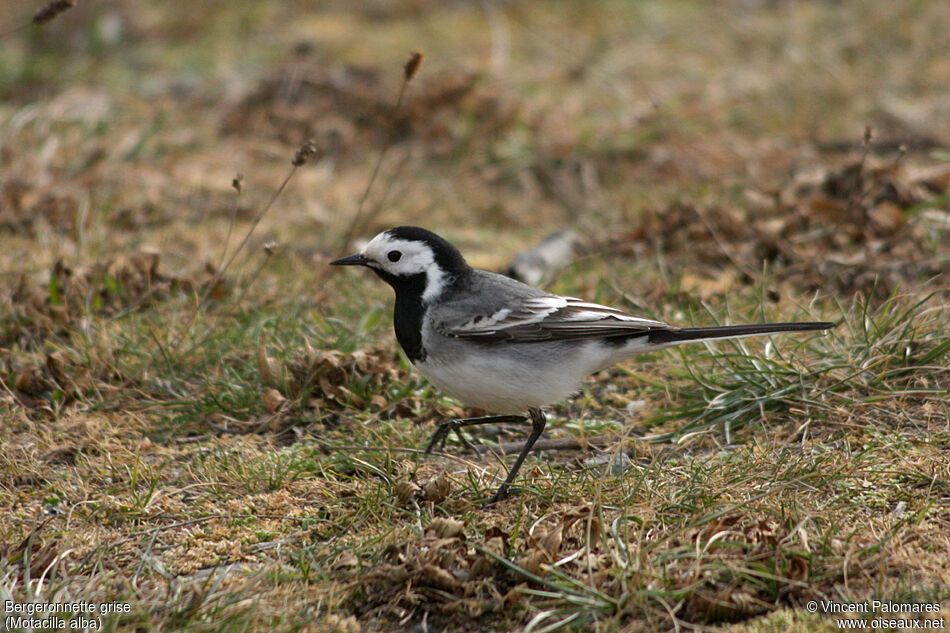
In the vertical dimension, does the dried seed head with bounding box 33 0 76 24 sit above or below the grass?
above

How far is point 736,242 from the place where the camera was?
7.16m

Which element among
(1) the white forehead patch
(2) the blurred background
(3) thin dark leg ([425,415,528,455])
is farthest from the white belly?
(2) the blurred background

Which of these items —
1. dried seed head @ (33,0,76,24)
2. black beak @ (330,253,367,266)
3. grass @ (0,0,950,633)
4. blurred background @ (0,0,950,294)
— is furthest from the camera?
blurred background @ (0,0,950,294)

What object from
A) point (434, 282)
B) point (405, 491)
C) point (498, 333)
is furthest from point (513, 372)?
point (405, 491)

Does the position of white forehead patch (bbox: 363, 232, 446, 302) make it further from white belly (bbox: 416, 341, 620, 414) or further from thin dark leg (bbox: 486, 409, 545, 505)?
thin dark leg (bbox: 486, 409, 545, 505)

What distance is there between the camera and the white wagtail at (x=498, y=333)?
454 cm

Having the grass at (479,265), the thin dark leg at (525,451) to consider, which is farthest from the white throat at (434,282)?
the thin dark leg at (525,451)

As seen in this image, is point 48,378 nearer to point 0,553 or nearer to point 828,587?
point 0,553

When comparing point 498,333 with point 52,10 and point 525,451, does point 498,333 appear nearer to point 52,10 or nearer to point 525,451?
point 525,451

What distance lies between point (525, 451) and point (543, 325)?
61 cm

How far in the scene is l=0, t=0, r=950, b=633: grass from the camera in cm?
354

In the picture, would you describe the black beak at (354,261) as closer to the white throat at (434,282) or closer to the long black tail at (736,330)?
the white throat at (434,282)

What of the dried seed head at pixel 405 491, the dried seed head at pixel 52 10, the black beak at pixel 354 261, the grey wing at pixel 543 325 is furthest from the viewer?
the black beak at pixel 354 261

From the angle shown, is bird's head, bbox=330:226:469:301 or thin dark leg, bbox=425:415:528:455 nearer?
thin dark leg, bbox=425:415:528:455
